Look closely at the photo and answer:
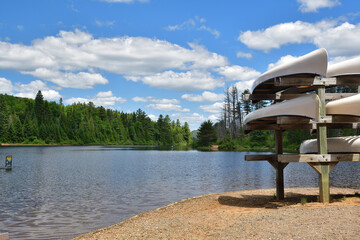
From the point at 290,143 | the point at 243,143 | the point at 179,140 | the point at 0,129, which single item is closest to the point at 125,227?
the point at 290,143

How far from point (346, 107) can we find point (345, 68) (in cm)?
140

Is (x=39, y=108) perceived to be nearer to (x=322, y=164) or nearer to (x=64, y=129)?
(x=64, y=129)

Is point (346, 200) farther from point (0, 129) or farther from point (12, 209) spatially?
point (0, 129)

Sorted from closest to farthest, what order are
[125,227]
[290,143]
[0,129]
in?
[125,227] → [290,143] → [0,129]

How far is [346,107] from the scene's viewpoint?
34.9 ft

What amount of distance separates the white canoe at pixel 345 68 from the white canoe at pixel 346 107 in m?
0.89

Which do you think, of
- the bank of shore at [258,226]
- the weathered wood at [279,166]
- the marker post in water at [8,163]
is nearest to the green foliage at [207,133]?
the marker post in water at [8,163]

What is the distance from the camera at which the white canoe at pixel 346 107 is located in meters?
10.5

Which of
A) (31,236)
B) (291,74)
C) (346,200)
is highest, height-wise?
(291,74)

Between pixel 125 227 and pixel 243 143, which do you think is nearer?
pixel 125 227

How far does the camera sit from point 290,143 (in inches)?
3017

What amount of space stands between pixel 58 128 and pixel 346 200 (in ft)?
532

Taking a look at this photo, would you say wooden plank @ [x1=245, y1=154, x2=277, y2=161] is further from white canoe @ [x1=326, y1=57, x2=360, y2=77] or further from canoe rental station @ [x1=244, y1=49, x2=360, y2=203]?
white canoe @ [x1=326, y1=57, x2=360, y2=77]

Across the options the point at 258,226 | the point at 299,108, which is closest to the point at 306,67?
the point at 299,108
